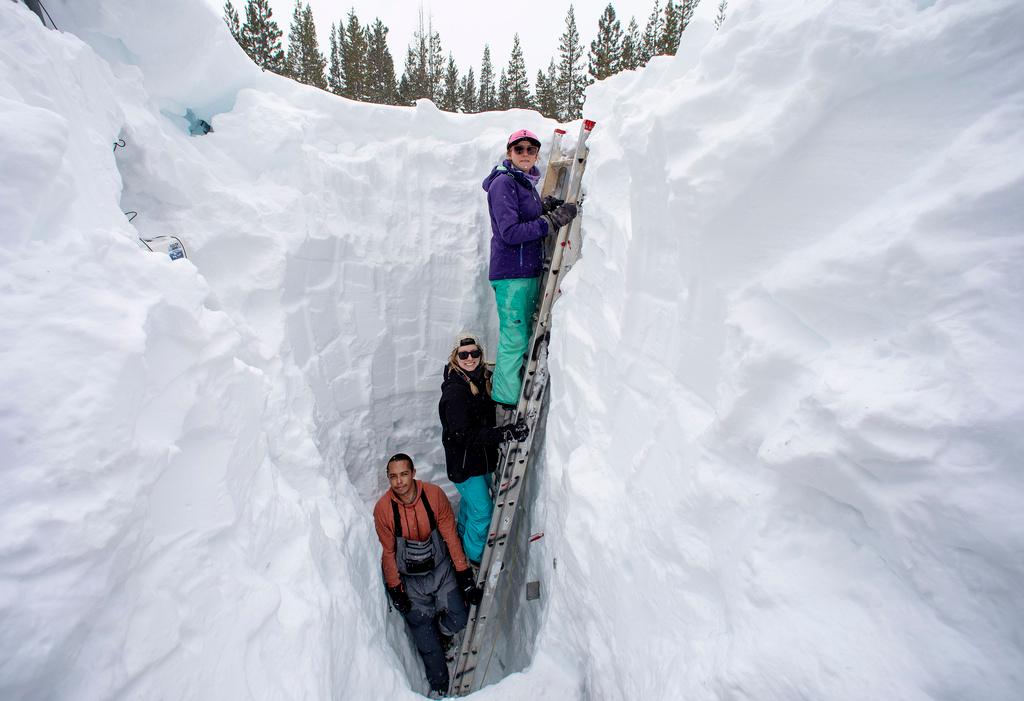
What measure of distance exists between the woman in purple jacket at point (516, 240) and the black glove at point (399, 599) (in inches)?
71.0

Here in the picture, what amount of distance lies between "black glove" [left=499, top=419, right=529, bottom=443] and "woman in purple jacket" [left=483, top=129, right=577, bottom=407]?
23 centimetres

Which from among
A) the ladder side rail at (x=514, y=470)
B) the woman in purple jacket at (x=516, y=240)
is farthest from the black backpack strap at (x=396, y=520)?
the woman in purple jacket at (x=516, y=240)

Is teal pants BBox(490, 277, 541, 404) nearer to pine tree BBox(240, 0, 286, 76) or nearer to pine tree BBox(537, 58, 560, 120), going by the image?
pine tree BBox(240, 0, 286, 76)

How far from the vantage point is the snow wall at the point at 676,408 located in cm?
108

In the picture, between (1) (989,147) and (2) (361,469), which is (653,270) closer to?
(1) (989,147)

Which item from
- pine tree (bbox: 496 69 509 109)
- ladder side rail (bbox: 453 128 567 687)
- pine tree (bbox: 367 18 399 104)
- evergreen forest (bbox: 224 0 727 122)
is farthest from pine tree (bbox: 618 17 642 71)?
ladder side rail (bbox: 453 128 567 687)

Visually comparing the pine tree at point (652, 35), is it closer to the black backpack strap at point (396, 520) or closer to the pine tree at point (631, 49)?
the pine tree at point (631, 49)

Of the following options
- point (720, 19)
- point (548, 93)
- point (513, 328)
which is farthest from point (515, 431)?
point (548, 93)

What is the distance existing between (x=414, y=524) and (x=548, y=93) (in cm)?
1978

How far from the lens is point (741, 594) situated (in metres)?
1.47

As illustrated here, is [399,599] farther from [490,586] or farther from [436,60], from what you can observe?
[436,60]

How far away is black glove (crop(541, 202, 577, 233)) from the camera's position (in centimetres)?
325

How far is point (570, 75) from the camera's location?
18.3 metres

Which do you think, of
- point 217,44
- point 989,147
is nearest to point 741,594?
point 989,147
